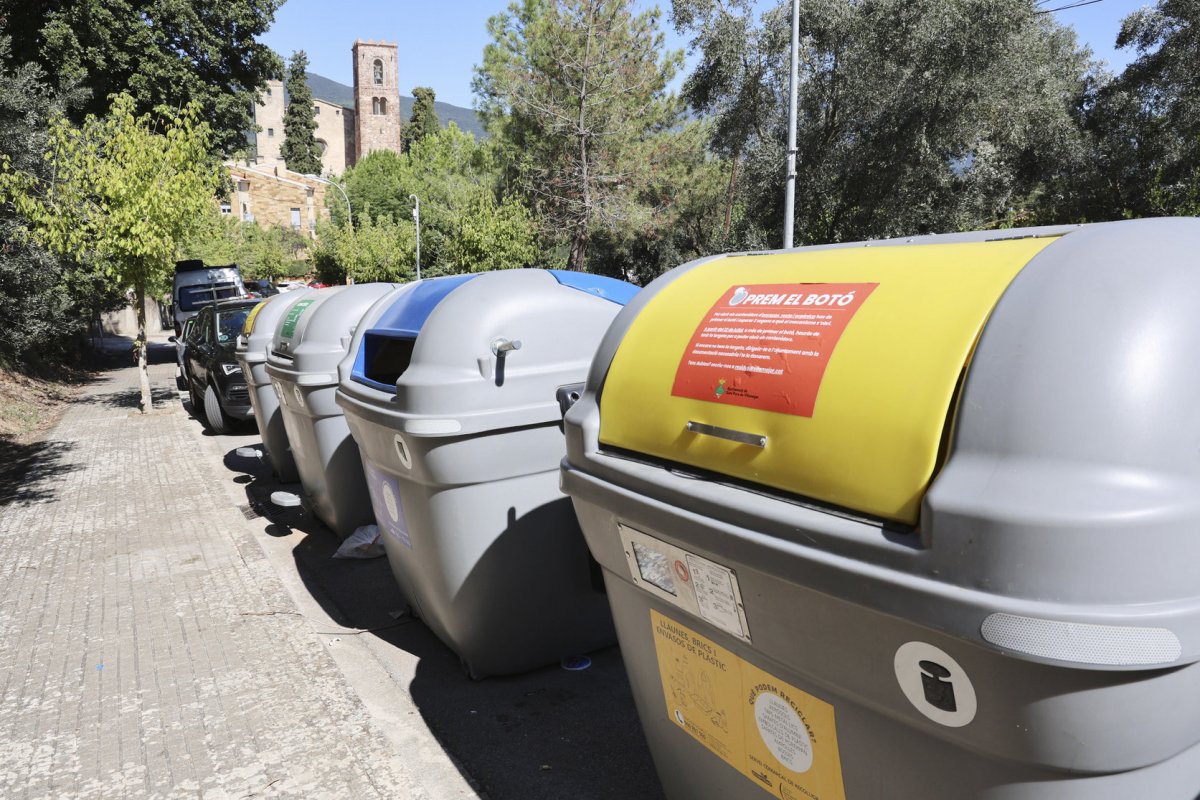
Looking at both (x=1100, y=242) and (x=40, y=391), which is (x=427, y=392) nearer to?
(x=1100, y=242)

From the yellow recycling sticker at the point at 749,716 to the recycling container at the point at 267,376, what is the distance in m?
5.17

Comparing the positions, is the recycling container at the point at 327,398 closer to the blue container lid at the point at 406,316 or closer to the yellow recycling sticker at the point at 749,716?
the blue container lid at the point at 406,316

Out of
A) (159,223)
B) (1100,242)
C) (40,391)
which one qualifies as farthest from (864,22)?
(1100,242)

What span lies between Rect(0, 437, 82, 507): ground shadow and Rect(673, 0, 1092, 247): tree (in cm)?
1599

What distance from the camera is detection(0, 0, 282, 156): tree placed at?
1717 cm

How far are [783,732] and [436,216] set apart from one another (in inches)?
1541

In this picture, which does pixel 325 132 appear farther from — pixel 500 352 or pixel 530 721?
pixel 530 721

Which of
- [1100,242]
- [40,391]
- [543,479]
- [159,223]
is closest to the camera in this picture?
[1100,242]

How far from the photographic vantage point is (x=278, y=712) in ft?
11.4

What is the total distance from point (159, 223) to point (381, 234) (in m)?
24.1

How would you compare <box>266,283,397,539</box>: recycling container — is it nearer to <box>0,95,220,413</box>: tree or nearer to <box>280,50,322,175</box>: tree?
<box>0,95,220,413</box>: tree

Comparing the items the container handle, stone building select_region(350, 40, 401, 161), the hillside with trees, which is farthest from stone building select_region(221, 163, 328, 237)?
the container handle

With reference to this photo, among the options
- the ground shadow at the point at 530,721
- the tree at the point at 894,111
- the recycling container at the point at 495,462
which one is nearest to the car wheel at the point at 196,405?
the ground shadow at the point at 530,721

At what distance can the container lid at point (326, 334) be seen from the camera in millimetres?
5008
